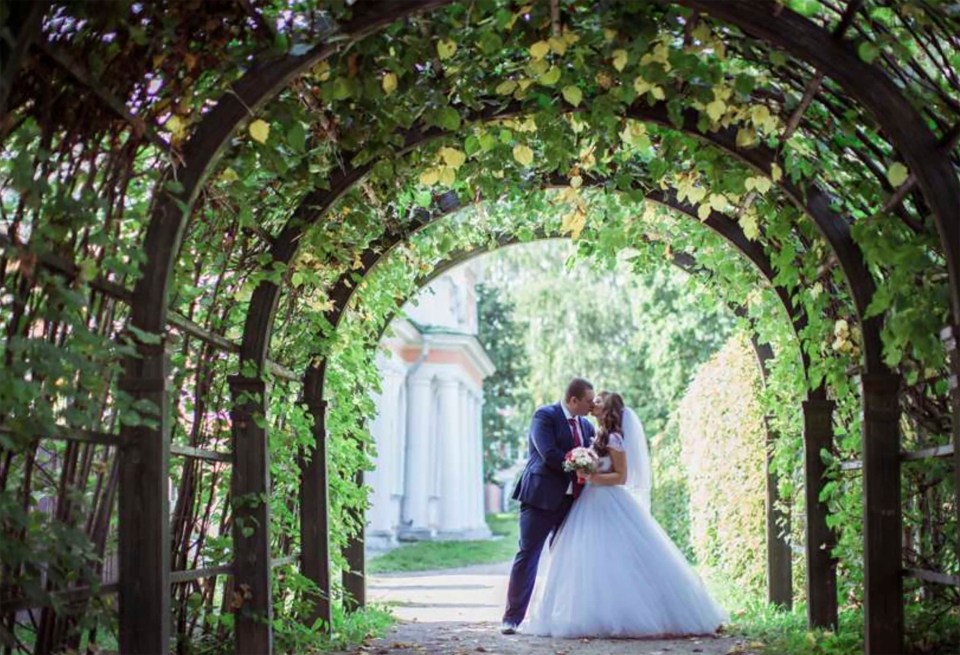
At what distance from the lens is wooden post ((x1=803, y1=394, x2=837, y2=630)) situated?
834 cm

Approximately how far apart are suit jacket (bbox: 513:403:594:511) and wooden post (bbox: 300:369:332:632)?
1622 millimetres

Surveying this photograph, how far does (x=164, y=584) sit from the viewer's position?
5227 mm

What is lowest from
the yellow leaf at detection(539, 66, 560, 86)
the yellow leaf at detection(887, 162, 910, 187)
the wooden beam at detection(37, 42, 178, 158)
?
the yellow leaf at detection(887, 162, 910, 187)

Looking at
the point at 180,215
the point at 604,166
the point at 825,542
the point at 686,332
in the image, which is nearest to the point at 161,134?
the point at 180,215

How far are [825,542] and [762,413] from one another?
2.05m

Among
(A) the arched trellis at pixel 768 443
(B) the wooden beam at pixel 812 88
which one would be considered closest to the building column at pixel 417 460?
(A) the arched trellis at pixel 768 443

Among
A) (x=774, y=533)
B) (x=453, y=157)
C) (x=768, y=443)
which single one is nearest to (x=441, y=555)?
(x=774, y=533)

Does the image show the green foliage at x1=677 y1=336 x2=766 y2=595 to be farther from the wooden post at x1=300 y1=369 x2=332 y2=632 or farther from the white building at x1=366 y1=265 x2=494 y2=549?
the white building at x1=366 y1=265 x2=494 y2=549

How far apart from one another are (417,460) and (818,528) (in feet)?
71.7

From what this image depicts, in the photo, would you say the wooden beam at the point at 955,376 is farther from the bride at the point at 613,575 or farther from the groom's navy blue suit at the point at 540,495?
the groom's navy blue suit at the point at 540,495

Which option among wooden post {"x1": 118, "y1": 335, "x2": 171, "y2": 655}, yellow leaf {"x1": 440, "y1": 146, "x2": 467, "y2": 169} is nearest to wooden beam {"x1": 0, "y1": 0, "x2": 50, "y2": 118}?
wooden post {"x1": 118, "y1": 335, "x2": 171, "y2": 655}

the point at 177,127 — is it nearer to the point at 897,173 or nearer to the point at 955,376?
the point at 897,173

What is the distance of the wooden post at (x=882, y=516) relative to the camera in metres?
6.30

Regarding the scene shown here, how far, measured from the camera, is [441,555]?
78.4ft
